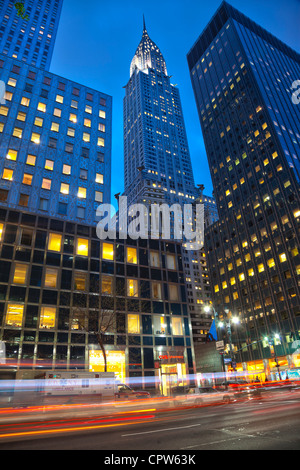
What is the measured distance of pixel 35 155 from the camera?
4666 centimetres

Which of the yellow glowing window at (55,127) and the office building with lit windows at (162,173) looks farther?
the office building with lit windows at (162,173)

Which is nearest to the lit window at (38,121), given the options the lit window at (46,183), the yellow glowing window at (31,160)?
the yellow glowing window at (31,160)

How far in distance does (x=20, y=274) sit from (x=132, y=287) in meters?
15.3

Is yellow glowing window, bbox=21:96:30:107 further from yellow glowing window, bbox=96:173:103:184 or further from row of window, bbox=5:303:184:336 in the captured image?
row of window, bbox=5:303:184:336

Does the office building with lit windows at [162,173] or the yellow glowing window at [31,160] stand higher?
the office building with lit windows at [162,173]

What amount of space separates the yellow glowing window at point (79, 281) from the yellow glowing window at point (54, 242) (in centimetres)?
440

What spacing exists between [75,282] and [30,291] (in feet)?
18.7

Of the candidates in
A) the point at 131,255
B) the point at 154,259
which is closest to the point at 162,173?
the point at 154,259

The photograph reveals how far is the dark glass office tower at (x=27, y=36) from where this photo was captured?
104m

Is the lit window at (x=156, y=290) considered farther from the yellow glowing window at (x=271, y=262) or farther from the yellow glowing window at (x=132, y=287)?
the yellow glowing window at (x=271, y=262)

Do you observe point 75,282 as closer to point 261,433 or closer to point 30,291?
point 30,291

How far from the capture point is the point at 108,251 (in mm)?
42812

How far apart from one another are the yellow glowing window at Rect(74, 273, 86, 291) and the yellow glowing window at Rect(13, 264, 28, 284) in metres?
6.30

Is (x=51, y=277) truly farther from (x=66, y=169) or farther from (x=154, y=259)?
(x=66, y=169)
